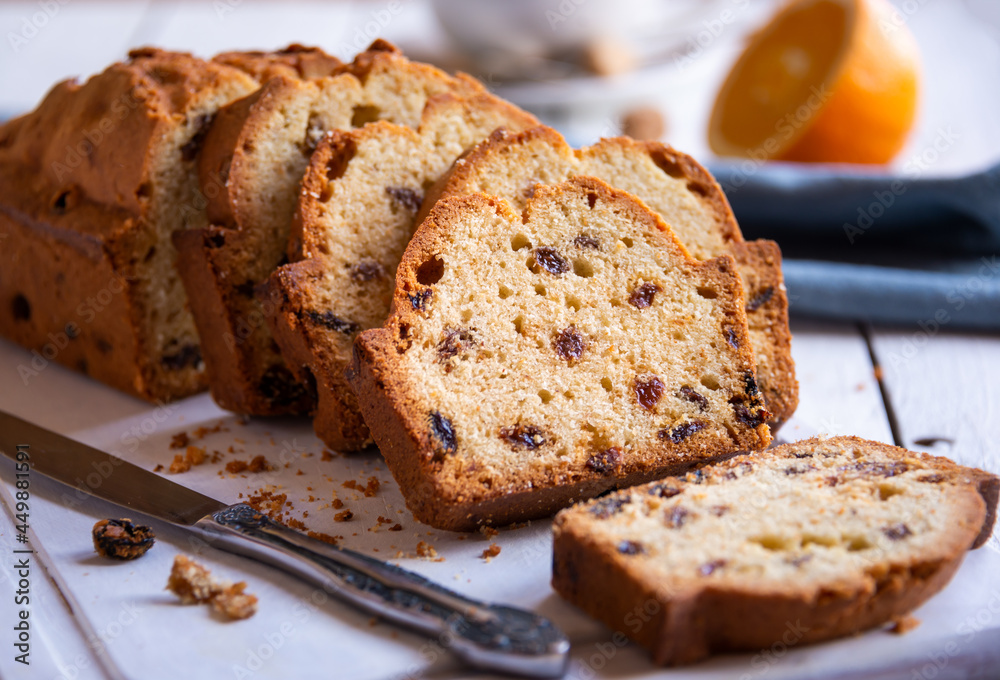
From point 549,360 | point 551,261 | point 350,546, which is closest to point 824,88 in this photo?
point 551,261

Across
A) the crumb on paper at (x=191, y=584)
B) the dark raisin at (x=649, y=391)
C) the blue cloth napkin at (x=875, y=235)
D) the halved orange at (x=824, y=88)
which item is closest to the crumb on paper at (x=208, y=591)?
the crumb on paper at (x=191, y=584)

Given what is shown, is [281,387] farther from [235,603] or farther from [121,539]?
[235,603]

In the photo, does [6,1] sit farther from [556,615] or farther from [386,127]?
[556,615]

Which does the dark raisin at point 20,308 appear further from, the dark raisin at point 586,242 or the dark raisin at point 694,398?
the dark raisin at point 694,398

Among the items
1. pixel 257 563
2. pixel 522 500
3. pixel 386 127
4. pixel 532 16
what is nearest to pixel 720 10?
pixel 532 16

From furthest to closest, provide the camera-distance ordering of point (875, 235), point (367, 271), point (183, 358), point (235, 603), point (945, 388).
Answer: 1. point (875, 235)
2. point (945, 388)
3. point (183, 358)
4. point (367, 271)
5. point (235, 603)

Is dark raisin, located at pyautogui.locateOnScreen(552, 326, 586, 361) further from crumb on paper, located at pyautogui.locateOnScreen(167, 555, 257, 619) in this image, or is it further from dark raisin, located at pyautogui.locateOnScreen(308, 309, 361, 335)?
crumb on paper, located at pyautogui.locateOnScreen(167, 555, 257, 619)
